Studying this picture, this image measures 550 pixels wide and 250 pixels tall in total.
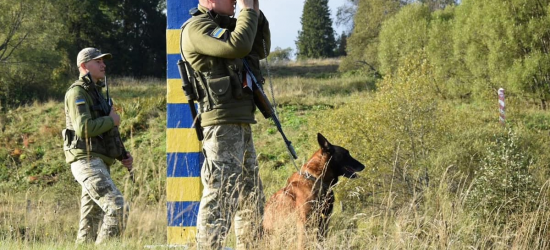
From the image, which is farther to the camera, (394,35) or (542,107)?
(394,35)

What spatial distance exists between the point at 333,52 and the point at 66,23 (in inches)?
1320

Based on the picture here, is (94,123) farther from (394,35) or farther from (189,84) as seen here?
(394,35)

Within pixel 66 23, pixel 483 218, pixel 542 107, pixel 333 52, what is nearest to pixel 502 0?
pixel 542 107

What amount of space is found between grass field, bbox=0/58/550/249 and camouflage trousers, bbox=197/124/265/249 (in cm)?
21

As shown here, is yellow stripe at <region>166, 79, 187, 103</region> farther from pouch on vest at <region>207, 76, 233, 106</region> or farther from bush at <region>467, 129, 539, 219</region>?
bush at <region>467, 129, 539, 219</region>

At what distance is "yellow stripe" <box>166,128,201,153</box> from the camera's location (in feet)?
18.3

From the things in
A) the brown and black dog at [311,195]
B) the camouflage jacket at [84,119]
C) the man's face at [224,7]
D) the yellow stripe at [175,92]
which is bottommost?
the brown and black dog at [311,195]

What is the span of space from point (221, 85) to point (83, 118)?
62.6 inches

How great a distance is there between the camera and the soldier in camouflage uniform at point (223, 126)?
4.15m

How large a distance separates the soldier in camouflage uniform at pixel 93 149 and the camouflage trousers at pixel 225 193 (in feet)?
3.36

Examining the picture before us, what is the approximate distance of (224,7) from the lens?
4.42 metres

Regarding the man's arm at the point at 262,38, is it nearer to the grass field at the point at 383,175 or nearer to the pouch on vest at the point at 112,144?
the grass field at the point at 383,175

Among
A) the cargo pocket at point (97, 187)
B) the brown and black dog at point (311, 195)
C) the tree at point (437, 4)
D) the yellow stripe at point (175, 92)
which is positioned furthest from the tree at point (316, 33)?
the cargo pocket at point (97, 187)

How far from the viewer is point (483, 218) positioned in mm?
7879
